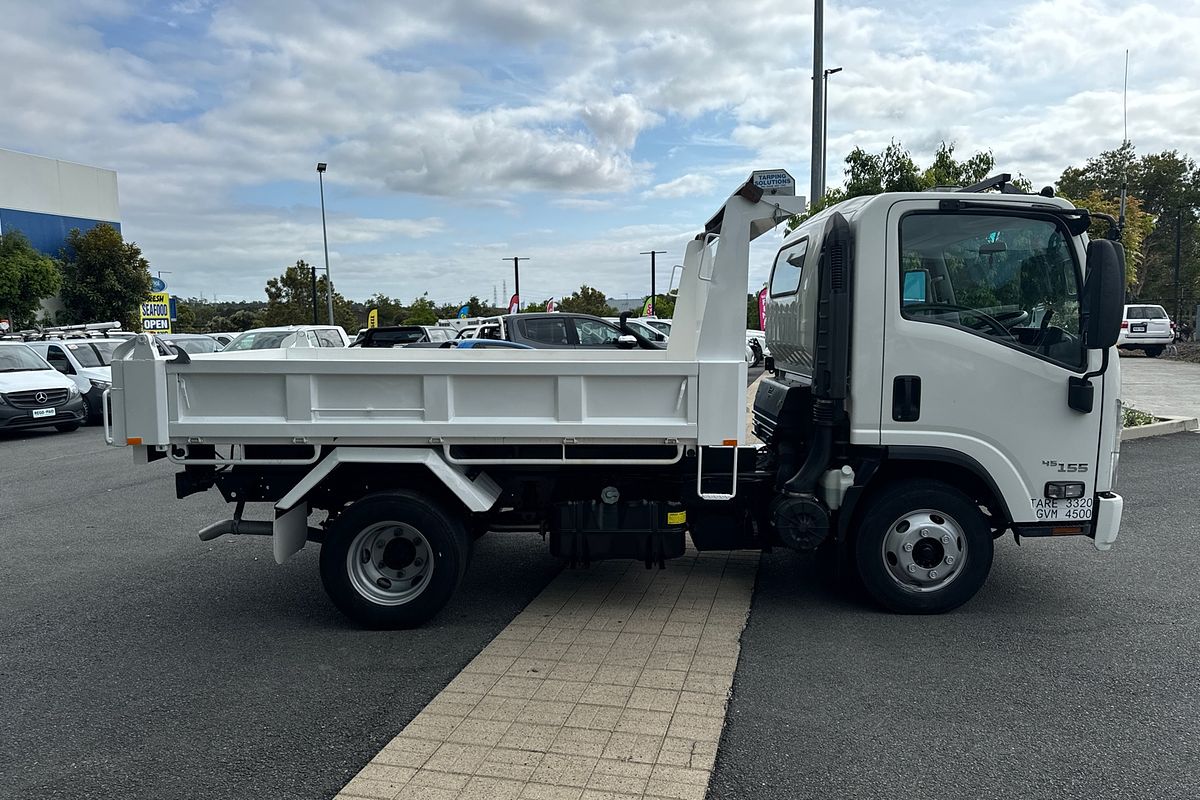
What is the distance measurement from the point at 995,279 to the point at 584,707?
11.0 feet

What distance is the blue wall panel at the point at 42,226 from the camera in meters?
39.9

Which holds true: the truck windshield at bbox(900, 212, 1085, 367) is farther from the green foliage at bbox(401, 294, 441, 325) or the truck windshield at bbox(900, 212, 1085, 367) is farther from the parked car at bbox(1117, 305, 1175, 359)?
the green foliage at bbox(401, 294, 441, 325)

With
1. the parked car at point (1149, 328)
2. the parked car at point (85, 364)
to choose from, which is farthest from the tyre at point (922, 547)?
the parked car at point (1149, 328)

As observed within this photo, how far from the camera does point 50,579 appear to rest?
638 cm

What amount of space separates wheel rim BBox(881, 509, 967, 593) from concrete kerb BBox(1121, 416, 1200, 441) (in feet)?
28.2

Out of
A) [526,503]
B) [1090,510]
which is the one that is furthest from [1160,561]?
[526,503]

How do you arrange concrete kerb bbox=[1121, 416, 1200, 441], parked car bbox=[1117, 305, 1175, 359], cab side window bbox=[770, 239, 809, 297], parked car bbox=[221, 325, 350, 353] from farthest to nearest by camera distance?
parked car bbox=[1117, 305, 1175, 359] → parked car bbox=[221, 325, 350, 353] → concrete kerb bbox=[1121, 416, 1200, 441] → cab side window bbox=[770, 239, 809, 297]

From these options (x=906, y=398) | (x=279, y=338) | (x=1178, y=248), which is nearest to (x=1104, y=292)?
(x=906, y=398)

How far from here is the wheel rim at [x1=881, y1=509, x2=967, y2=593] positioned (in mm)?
5098

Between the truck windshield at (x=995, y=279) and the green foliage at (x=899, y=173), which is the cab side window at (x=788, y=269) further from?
the green foliage at (x=899, y=173)

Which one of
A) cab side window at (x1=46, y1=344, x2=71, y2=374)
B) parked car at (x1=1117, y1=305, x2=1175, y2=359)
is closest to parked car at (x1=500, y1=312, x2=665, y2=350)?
cab side window at (x1=46, y1=344, x2=71, y2=374)

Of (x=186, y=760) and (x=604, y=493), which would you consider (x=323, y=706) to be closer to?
(x=186, y=760)

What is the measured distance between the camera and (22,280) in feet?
115

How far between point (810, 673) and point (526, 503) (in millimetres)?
2021
